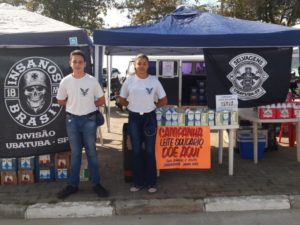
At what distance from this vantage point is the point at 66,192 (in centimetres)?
545

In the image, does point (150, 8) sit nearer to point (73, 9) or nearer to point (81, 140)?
point (73, 9)

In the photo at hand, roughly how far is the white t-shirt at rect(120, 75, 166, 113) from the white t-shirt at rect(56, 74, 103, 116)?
16.6 inches

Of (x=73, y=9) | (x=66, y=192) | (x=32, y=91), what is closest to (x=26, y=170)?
(x=66, y=192)

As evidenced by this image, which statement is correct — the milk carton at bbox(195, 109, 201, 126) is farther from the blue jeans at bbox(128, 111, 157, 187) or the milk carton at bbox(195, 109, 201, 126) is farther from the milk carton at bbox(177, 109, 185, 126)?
the blue jeans at bbox(128, 111, 157, 187)

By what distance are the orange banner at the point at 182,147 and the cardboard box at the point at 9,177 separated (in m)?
1.96

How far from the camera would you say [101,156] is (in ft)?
24.9

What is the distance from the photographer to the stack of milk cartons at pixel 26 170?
598 cm

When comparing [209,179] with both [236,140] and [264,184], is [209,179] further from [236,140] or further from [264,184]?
[236,140]

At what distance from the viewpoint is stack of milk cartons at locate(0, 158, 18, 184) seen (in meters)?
5.95

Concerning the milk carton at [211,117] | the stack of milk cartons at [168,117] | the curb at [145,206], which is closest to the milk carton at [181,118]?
the stack of milk cartons at [168,117]

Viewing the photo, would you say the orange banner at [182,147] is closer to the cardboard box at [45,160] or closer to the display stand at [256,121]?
the display stand at [256,121]

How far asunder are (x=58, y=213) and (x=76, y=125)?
1.05m

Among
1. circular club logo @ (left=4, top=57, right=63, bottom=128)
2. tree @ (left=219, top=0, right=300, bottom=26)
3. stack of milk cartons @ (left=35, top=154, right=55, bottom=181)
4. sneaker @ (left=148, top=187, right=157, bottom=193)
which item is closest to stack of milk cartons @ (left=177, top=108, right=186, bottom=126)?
sneaker @ (left=148, top=187, right=157, bottom=193)

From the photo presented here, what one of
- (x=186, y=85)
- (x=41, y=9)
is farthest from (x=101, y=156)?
(x=41, y=9)
